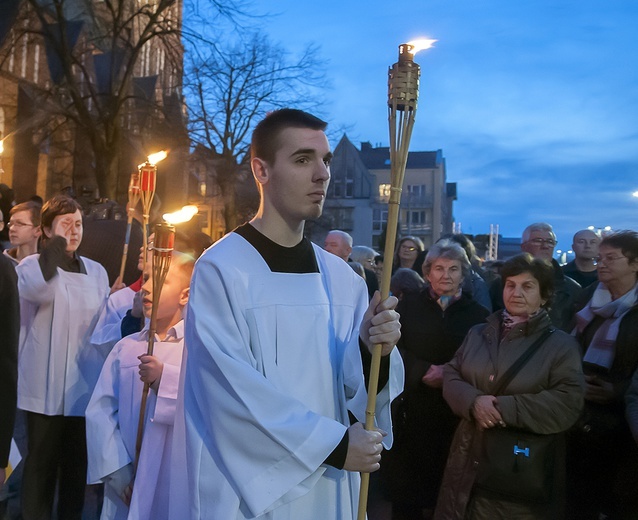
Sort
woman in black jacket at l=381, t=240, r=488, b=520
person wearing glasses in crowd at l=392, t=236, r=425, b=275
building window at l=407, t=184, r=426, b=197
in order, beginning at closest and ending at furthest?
woman in black jacket at l=381, t=240, r=488, b=520 → person wearing glasses in crowd at l=392, t=236, r=425, b=275 → building window at l=407, t=184, r=426, b=197

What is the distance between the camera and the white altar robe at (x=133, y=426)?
339cm

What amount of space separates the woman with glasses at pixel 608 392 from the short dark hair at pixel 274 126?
9.04 feet

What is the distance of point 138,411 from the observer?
368 centimetres

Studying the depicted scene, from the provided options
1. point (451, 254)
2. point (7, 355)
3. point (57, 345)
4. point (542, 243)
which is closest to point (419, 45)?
point (7, 355)

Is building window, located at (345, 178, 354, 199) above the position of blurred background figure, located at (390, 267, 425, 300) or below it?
above

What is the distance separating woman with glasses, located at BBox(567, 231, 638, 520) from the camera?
14.4 ft

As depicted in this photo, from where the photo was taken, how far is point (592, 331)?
478 cm

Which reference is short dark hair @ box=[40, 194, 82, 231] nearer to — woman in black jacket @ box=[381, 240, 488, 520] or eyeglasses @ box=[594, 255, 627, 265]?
woman in black jacket @ box=[381, 240, 488, 520]

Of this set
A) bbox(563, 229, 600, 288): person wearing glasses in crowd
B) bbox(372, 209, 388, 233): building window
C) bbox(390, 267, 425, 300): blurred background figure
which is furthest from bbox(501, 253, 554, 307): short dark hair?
bbox(372, 209, 388, 233): building window

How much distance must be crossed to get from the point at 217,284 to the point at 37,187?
26194 mm

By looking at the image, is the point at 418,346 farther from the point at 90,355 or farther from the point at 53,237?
the point at 53,237

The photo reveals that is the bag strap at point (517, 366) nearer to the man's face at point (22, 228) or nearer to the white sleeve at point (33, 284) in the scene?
the white sleeve at point (33, 284)

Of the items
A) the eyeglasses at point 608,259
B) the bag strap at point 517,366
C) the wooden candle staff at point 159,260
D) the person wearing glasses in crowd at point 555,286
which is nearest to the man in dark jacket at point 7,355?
the wooden candle staff at point 159,260

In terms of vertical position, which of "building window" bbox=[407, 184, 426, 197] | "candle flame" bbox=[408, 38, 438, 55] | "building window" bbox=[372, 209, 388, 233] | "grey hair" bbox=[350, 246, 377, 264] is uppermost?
"building window" bbox=[407, 184, 426, 197]
